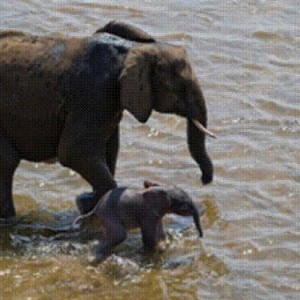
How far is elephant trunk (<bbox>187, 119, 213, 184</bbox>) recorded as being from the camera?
27.6ft

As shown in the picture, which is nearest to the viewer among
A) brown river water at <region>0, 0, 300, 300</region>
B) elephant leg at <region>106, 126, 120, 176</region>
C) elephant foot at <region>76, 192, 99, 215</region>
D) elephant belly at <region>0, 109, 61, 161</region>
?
brown river water at <region>0, 0, 300, 300</region>

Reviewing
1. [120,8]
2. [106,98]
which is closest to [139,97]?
[106,98]

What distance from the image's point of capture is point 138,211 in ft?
25.8

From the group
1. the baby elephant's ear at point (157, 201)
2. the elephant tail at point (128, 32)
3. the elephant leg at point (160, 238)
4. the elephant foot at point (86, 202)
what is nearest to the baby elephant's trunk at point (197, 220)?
the baby elephant's ear at point (157, 201)

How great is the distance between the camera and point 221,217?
8648mm

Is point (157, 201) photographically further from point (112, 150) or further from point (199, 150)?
point (112, 150)

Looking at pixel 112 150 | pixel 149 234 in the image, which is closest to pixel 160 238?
pixel 149 234

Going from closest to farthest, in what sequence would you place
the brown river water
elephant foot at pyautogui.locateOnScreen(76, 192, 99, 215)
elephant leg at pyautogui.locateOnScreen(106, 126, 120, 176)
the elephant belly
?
the brown river water < the elephant belly < elephant foot at pyautogui.locateOnScreen(76, 192, 99, 215) < elephant leg at pyautogui.locateOnScreen(106, 126, 120, 176)

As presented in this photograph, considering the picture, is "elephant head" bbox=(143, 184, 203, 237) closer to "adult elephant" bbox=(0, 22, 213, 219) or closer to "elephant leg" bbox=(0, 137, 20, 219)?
"adult elephant" bbox=(0, 22, 213, 219)

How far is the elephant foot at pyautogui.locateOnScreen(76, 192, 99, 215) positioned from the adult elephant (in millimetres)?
14

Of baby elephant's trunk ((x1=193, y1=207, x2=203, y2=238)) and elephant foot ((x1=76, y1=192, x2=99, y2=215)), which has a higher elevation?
baby elephant's trunk ((x1=193, y1=207, x2=203, y2=238))

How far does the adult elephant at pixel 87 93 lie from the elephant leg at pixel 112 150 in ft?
0.77

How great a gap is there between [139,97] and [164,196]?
640 mm

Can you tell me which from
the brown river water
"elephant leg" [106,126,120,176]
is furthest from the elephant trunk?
"elephant leg" [106,126,120,176]
